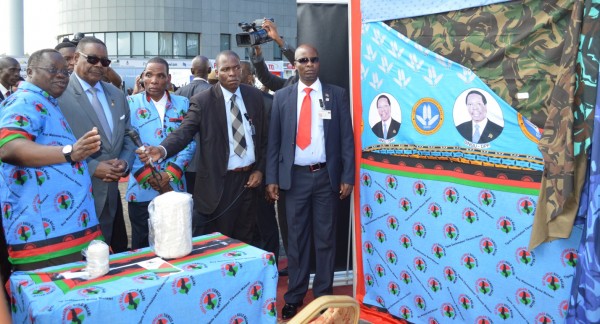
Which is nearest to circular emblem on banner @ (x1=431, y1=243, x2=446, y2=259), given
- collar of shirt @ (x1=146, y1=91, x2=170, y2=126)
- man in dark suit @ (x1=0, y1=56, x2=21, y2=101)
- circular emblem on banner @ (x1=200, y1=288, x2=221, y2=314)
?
circular emblem on banner @ (x1=200, y1=288, x2=221, y2=314)

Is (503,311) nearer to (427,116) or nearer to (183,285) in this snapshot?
(427,116)

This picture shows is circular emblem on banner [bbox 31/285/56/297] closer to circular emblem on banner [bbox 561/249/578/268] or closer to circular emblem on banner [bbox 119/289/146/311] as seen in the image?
circular emblem on banner [bbox 119/289/146/311]

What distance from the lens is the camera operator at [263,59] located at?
464cm

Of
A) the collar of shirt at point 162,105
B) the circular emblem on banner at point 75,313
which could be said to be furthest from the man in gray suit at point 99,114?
the circular emblem on banner at point 75,313

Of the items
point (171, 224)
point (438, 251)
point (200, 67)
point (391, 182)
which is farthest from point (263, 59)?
point (171, 224)

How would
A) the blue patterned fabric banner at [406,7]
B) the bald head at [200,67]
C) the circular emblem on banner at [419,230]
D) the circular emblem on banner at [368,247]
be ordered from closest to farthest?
the blue patterned fabric banner at [406,7] → the circular emblem on banner at [419,230] → the circular emblem on banner at [368,247] → the bald head at [200,67]

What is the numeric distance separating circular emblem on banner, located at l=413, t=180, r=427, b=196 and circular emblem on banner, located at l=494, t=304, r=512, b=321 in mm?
857

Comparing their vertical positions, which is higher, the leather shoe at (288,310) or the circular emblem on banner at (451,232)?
the circular emblem on banner at (451,232)

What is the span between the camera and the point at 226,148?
4082mm

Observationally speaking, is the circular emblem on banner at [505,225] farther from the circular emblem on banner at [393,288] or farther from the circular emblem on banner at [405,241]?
the circular emblem on banner at [393,288]

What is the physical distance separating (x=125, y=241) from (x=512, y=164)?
2.87m

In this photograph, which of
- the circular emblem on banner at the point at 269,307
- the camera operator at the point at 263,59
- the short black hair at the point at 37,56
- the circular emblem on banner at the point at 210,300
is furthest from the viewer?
the camera operator at the point at 263,59

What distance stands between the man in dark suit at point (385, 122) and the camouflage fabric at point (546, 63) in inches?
23.2

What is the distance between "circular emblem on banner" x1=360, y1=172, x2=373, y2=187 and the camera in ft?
13.3
